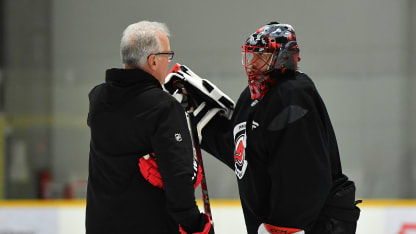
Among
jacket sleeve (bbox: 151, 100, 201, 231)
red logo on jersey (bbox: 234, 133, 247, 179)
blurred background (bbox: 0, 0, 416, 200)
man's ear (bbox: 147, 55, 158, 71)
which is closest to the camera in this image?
jacket sleeve (bbox: 151, 100, 201, 231)

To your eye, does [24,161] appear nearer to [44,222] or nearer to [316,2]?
[44,222]

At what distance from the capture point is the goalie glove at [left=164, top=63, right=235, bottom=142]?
2049 millimetres

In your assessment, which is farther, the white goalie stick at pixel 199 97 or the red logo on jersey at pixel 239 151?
the white goalie stick at pixel 199 97

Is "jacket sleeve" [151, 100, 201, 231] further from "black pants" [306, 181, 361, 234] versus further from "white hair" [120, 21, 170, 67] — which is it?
"black pants" [306, 181, 361, 234]

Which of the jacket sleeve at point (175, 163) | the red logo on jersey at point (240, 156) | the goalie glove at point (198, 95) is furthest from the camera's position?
the goalie glove at point (198, 95)

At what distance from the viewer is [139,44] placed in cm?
160

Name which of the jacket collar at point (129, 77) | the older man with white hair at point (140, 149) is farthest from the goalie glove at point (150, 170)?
the jacket collar at point (129, 77)

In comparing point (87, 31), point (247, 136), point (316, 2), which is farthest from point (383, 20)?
point (247, 136)

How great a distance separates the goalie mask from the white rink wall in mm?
1542

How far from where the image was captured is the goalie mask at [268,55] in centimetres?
166

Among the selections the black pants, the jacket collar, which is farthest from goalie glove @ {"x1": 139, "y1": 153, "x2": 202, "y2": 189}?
the black pants

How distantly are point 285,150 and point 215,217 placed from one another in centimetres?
166

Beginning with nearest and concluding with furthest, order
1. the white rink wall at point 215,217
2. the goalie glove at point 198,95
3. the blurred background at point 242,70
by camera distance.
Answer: the goalie glove at point 198,95 → the white rink wall at point 215,217 → the blurred background at point 242,70

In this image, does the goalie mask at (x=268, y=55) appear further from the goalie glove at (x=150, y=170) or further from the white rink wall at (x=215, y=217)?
the white rink wall at (x=215, y=217)
